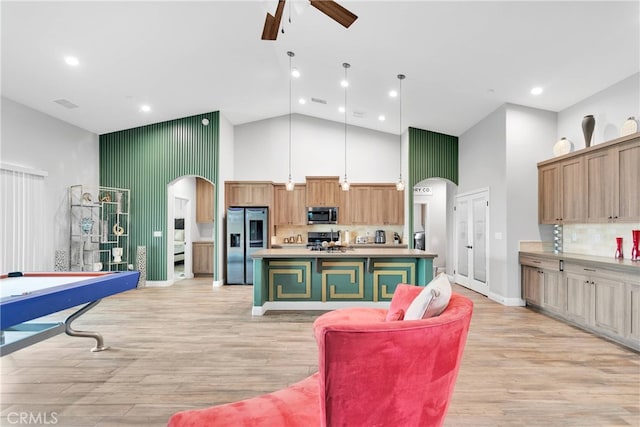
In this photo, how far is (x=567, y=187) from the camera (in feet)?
15.0

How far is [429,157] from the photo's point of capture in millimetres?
7129

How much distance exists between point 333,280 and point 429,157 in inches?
157

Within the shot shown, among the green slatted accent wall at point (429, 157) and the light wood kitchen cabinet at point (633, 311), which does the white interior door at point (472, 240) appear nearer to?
the green slatted accent wall at point (429, 157)

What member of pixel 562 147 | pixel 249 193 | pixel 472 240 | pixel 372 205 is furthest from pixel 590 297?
pixel 249 193

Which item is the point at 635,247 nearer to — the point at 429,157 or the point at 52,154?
the point at 429,157

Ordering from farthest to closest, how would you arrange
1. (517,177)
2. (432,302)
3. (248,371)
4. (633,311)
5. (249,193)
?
(249,193), (517,177), (633,311), (248,371), (432,302)

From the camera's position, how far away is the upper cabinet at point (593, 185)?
142 inches

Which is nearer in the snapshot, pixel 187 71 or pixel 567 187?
pixel 567 187

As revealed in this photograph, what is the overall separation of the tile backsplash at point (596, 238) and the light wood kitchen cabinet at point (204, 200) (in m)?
7.63

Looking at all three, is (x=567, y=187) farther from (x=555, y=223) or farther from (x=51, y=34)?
(x=51, y=34)

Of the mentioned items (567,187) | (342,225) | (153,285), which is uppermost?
(567,187)

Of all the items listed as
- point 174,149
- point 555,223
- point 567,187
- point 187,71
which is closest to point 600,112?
point 567,187

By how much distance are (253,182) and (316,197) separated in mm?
1501

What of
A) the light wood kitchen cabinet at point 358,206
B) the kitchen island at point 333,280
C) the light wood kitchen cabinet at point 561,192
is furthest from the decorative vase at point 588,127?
the light wood kitchen cabinet at point 358,206
